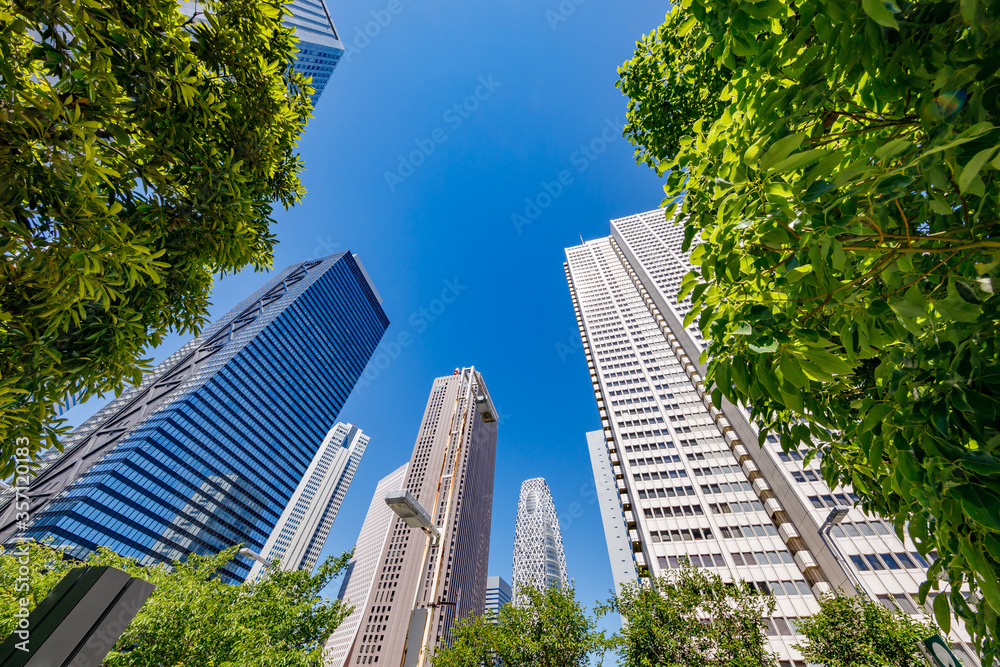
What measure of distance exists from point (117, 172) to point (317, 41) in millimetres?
116023

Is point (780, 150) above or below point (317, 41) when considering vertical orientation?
below

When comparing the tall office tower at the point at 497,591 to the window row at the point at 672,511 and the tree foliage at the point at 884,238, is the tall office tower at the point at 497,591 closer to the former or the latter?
the window row at the point at 672,511

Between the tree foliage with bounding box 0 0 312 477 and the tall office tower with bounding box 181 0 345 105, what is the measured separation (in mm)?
91329

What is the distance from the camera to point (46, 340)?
307 centimetres

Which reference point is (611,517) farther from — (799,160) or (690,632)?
(799,160)

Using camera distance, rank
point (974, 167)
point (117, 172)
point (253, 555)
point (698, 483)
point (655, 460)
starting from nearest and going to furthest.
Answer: point (974, 167) < point (117, 172) < point (253, 555) < point (698, 483) < point (655, 460)

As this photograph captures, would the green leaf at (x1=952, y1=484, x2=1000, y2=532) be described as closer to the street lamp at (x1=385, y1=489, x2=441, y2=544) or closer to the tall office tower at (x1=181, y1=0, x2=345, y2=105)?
the street lamp at (x1=385, y1=489, x2=441, y2=544)

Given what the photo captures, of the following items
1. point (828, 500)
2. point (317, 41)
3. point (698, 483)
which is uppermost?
point (317, 41)

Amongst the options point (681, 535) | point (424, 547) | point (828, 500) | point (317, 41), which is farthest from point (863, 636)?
point (317, 41)

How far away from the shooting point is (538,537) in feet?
566

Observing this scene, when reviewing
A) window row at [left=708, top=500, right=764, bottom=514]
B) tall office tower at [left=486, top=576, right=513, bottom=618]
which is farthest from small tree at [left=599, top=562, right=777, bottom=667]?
tall office tower at [left=486, top=576, right=513, bottom=618]

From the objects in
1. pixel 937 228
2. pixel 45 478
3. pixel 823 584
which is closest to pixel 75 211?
pixel 937 228

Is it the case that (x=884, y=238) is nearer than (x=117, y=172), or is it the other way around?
(x=884, y=238)

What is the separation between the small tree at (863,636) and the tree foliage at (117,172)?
20117 mm
